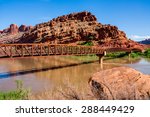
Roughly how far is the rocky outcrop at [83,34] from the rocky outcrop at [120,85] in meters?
75.8

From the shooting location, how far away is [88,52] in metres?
54.2

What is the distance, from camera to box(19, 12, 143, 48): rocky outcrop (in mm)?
91062

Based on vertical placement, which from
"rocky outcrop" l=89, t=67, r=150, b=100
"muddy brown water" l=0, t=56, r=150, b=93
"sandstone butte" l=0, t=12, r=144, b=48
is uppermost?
"sandstone butte" l=0, t=12, r=144, b=48

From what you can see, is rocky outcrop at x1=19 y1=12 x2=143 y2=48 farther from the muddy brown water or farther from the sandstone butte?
the muddy brown water

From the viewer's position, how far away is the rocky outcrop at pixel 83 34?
9106cm

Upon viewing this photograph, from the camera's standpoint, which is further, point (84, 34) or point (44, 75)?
point (84, 34)

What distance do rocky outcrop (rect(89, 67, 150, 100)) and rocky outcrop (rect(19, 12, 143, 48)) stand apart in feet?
249

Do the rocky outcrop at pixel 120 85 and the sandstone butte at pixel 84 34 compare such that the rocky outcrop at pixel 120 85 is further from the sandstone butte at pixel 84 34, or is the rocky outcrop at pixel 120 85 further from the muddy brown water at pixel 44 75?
the sandstone butte at pixel 84 34

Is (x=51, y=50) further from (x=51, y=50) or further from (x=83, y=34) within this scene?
(x=83, y=34)

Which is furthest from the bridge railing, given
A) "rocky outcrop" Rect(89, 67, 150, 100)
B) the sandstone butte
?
the sandstone butte

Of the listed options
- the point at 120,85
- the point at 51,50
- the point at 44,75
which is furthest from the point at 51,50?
the point at 120,85

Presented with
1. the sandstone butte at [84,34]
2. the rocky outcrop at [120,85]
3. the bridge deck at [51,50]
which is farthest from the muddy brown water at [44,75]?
the sandstone butte at [84,34]

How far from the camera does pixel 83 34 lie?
322 ft

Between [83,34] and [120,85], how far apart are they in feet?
290
